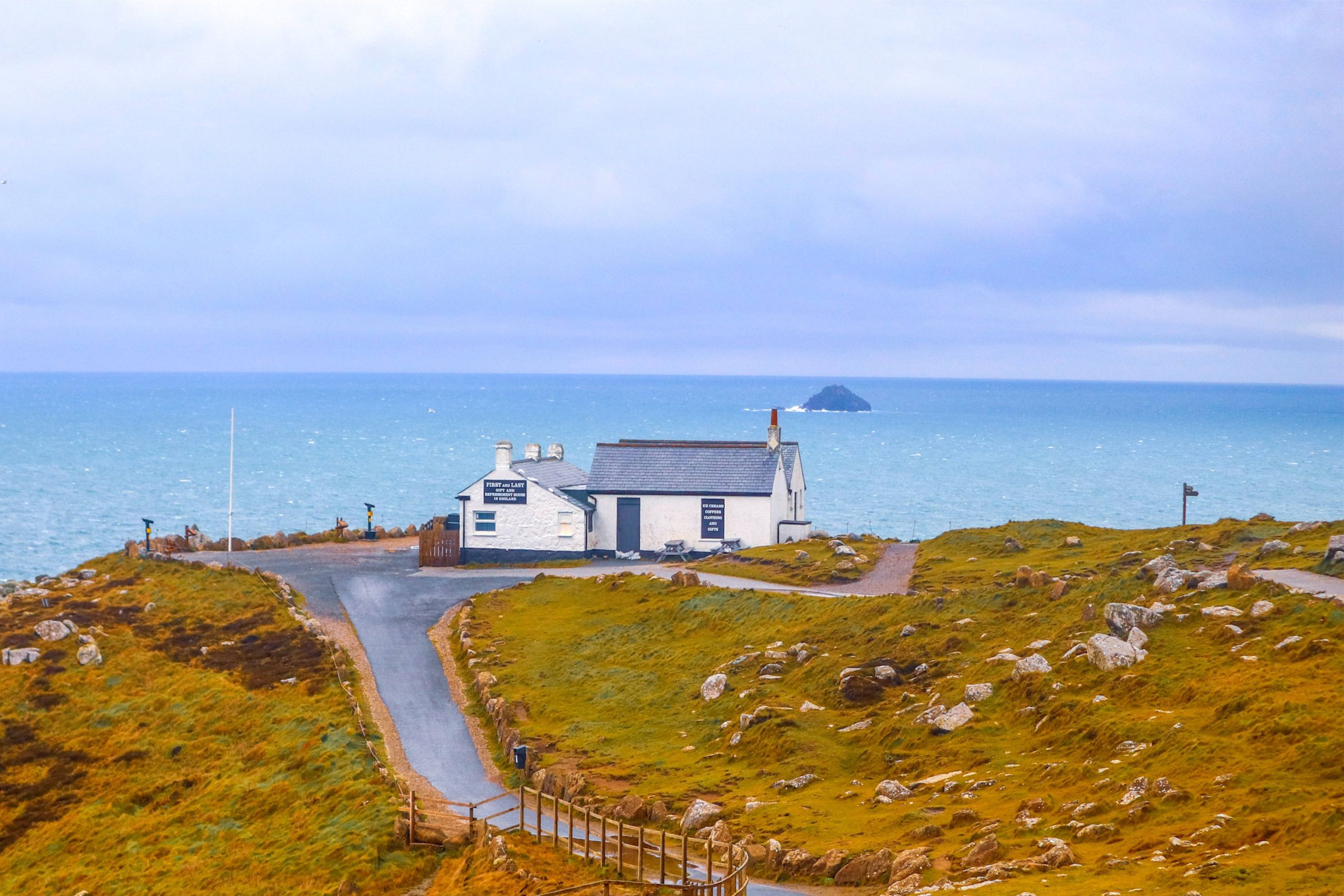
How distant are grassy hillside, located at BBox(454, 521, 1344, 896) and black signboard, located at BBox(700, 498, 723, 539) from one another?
12.8 meters

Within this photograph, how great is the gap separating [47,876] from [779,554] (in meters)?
32.1

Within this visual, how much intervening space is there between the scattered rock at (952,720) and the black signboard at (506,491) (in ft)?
105

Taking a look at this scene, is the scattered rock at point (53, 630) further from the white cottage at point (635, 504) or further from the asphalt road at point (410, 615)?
the white cottage at point (635, 504)

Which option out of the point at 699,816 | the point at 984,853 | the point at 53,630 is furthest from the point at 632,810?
the point at 53,630

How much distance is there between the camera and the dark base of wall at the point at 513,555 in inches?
2363

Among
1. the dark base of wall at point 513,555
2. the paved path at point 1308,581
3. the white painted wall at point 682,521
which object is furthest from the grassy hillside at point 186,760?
the paved path at point 1308,581

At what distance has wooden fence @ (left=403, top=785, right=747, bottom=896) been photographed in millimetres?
22797

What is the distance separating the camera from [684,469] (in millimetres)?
62750

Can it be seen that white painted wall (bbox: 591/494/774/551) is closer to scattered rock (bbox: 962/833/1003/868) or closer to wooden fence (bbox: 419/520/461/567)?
wooden fence (bbox: 419/520/461/567)

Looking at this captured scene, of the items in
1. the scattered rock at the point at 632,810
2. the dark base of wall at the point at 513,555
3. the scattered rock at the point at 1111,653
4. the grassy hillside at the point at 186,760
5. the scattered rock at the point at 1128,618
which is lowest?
the grassy hillside at the point at 186,760

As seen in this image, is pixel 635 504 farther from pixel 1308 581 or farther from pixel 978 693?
pixel 1308 581

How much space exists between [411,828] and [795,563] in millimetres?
28429

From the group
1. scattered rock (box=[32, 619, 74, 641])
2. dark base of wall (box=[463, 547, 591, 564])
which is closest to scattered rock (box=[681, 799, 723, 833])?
scattered rock (box=[32, 619, 74, 641])

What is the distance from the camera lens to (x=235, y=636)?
46125 millimetres
